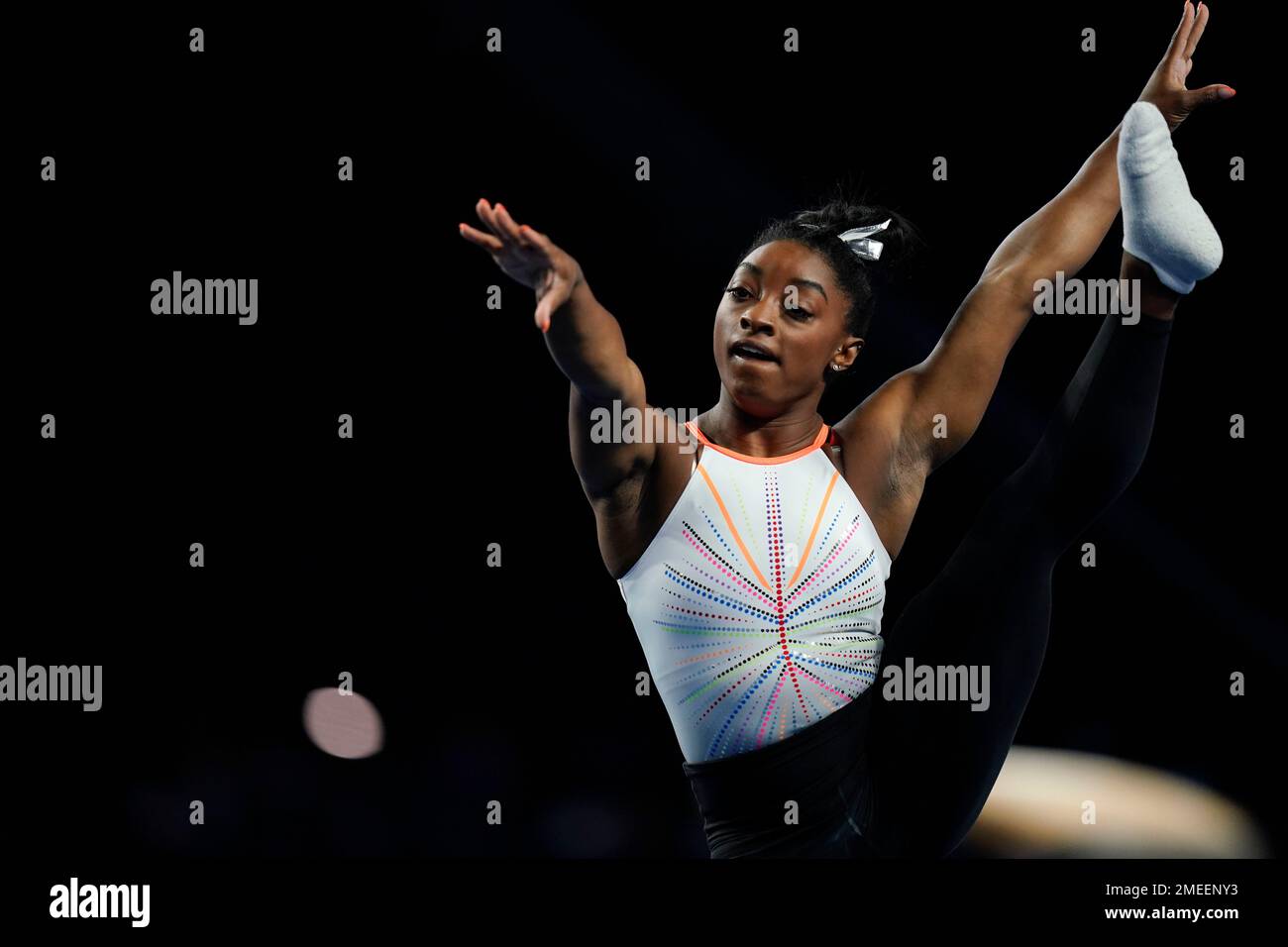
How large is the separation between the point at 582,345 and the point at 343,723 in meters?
2.11

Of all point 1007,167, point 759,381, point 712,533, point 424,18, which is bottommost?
point 712,533

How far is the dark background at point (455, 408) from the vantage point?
11.8 ft

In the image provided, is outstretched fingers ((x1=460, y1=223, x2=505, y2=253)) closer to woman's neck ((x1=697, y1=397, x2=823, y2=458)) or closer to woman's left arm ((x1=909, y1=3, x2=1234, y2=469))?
woman's neck ((x1=697, y1=397, x2=823, y2=458))

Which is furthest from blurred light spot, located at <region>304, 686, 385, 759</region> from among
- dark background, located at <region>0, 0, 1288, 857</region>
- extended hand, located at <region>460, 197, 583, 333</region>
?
extended hand, located at <region>460, 197, 583, 333</region>

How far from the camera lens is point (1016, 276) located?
261cm

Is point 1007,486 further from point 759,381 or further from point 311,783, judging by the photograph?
point 311,783

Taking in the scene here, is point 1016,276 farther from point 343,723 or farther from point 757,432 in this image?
point 343,723

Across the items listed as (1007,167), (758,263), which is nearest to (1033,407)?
(1007,167)

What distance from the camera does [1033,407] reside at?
3801mm

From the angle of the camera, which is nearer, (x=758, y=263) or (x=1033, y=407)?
(x=758, y=263)

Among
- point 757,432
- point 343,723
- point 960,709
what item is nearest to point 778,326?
point 757,432

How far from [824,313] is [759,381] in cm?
19

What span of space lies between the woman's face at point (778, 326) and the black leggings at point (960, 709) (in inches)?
18.6

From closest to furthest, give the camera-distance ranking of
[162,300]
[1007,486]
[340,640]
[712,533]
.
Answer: [712,533], [1007,486], [162,300], [340,640]
